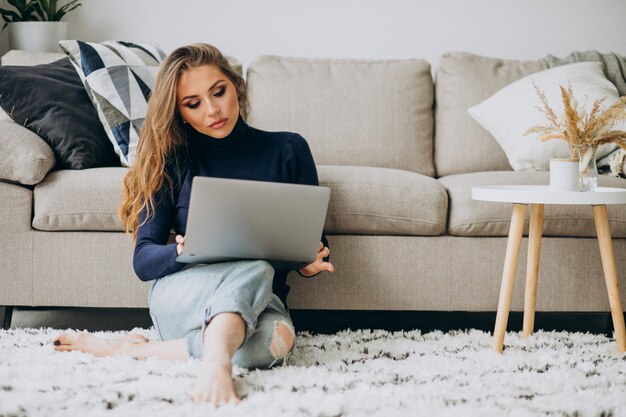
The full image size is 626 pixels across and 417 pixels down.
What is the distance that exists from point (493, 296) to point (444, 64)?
43.7 inches

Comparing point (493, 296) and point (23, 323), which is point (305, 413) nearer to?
point (493, 296)

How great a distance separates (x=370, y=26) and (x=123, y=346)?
1972mm

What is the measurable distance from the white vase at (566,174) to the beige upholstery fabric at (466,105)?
32.2 inches

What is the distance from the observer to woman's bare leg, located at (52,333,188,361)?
1518 millimetres

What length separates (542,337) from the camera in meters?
1.83

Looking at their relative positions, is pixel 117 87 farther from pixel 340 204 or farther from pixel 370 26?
pixel 370 26

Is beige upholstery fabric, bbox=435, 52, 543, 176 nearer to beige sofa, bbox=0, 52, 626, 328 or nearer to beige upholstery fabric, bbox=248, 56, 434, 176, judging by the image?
beige upholstery fabric, bbox=248, 56, 434, 176

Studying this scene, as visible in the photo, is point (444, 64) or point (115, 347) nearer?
point (115, 347)

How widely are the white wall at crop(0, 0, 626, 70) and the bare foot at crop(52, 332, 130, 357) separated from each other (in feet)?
5.66

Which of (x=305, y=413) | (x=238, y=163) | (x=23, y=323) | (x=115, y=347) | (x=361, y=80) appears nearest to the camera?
(x=305, y=413)

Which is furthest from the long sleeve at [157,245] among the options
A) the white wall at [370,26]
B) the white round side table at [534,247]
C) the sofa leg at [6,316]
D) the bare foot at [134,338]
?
the white wall at [370,26]

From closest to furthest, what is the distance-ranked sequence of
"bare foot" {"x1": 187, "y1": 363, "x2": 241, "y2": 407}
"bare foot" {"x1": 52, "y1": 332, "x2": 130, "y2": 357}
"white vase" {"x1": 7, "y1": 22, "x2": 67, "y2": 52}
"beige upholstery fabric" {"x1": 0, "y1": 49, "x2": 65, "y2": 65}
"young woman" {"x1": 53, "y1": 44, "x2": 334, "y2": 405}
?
"bare foot" {"x1": 187, "y1": 363, "x2": 241, "y2": 407}
"young woman" {"x1": 53, "y1": 44, "x2": 334, "y2": 405}
"bare foot" {"x1": 52, "y1": 332, "x2": 130, "y2": 357}
"beige upholstery fabric" {"x1": 0, "y1": 49, "x2": 65, "y2": 65}
"white vase" {"x1": 7, "y1": 22, "x2": 67, "y2": 52}

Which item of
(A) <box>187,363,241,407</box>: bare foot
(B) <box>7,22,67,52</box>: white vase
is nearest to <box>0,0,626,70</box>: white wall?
(B) <box>7,22,67,52</box>: white vase

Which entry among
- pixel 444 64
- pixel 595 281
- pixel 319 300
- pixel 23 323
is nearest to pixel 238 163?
pixel 319 300
